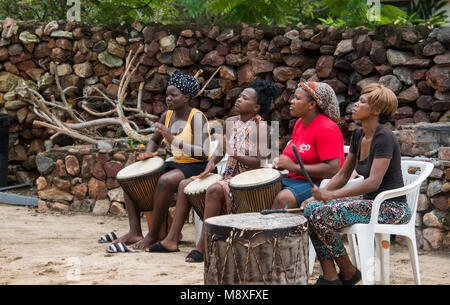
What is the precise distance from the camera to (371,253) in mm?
3090

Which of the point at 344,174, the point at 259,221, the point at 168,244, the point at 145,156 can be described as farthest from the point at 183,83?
the point at 259,221

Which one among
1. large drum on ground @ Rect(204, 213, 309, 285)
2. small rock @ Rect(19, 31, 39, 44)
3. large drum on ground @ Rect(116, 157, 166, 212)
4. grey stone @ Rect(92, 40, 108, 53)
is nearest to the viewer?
large drum on ground @ Rect(204, 213, 309, 285)

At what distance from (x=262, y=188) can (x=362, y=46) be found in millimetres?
3069

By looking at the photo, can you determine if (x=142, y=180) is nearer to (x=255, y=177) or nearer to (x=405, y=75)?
(x=255, y=177)

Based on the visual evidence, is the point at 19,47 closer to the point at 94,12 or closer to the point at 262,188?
the point at 94,12

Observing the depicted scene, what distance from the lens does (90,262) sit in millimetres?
3967

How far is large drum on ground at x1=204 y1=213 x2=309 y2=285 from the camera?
2725mm

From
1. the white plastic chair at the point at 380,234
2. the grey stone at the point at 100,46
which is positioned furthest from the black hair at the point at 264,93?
the grey stone at the point at 100,46

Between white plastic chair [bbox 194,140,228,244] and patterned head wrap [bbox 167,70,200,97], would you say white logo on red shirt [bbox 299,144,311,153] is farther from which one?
patterned head wrap [bbox 167,70,200,97]

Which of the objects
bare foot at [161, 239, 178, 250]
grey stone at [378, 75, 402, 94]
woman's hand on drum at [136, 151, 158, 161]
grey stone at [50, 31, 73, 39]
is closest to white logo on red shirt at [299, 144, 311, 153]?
bare foot at [161, 239, 178, 250]

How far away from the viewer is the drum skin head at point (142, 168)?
4.51 m

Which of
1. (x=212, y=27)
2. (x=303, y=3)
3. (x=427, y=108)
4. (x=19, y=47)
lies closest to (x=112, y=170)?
(x=212, y=27)

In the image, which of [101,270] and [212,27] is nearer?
[101,270]

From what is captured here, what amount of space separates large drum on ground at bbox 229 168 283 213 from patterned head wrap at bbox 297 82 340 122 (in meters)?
0.51
